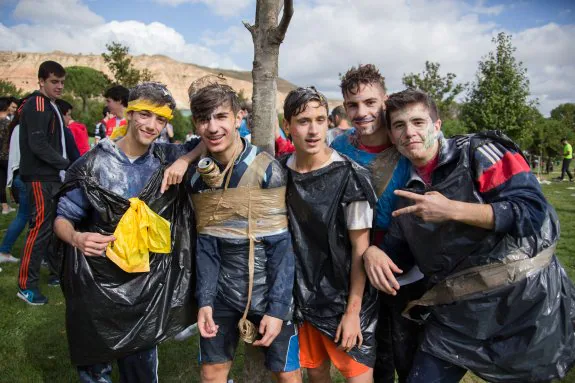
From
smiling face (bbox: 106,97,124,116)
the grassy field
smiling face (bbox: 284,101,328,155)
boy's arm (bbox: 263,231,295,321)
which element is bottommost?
the grassy field

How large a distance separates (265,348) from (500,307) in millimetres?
1196

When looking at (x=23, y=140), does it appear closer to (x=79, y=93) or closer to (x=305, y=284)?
(x=305, y=284)

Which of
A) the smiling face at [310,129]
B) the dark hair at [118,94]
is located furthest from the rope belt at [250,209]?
the dark hair at [118,94]

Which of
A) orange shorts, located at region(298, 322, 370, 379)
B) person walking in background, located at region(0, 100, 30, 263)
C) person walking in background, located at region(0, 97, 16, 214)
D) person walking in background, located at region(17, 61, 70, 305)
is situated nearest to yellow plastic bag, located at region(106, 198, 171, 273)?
orange shorts, located at region(298, 322, 370, 379)

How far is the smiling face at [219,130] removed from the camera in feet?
7.38

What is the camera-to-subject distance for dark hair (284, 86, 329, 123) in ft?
7.32

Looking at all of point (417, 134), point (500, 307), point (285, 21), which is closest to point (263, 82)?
point (285, 21)

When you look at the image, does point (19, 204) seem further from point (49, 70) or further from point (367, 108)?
point (367, 108)

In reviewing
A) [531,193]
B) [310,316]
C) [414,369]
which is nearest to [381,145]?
[531,193]

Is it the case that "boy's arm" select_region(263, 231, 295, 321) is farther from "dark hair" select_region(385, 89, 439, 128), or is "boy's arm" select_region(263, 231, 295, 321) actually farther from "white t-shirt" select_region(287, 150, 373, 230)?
"dark hair" select_region(385, 89, 439, 128)

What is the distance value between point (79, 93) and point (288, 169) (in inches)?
2664

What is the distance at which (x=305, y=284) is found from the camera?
2311mm

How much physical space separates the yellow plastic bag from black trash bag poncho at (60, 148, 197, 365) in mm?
71

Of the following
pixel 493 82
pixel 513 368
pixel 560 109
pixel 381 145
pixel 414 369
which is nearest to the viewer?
pixel 513 368
